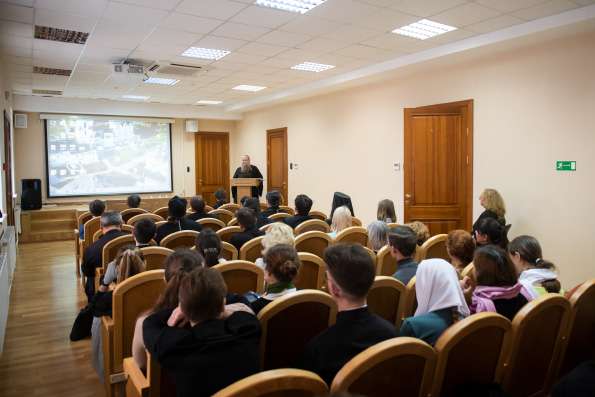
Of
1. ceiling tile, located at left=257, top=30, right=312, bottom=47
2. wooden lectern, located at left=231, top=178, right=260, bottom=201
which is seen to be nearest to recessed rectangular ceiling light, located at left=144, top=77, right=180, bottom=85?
wooden lectern, located at left=231, top=178, right=260, bottom=201

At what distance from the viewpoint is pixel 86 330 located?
384 centimetres

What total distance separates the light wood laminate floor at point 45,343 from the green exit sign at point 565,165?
515 cm

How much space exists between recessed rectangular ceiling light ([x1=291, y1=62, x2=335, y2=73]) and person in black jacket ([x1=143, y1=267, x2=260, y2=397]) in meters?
5.89

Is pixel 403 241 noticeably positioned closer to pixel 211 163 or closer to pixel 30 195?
pixel 30 195

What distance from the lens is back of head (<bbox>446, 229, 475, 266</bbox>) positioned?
274 cm

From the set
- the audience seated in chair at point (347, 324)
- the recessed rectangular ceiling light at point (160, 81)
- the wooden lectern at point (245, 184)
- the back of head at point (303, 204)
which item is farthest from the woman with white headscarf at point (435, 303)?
the recessed rectangular ceiling light at point (160, 81)

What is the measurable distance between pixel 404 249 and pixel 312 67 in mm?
5179

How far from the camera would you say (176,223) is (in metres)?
4.58

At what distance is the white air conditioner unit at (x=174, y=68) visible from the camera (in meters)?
6.77

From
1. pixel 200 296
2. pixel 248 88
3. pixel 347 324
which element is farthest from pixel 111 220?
pixel 248 88

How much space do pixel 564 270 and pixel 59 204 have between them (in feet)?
34.0

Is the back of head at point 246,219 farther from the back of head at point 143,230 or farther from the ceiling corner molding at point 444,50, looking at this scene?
the ceiling corner molding at point 444,50

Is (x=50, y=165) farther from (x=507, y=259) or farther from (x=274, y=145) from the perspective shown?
(x=507, y=259)

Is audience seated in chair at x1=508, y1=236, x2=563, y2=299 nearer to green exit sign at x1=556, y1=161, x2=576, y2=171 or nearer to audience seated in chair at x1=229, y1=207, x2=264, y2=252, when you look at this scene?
audience seated in chair at x1=229, y1=207, x2=264, y2=252
